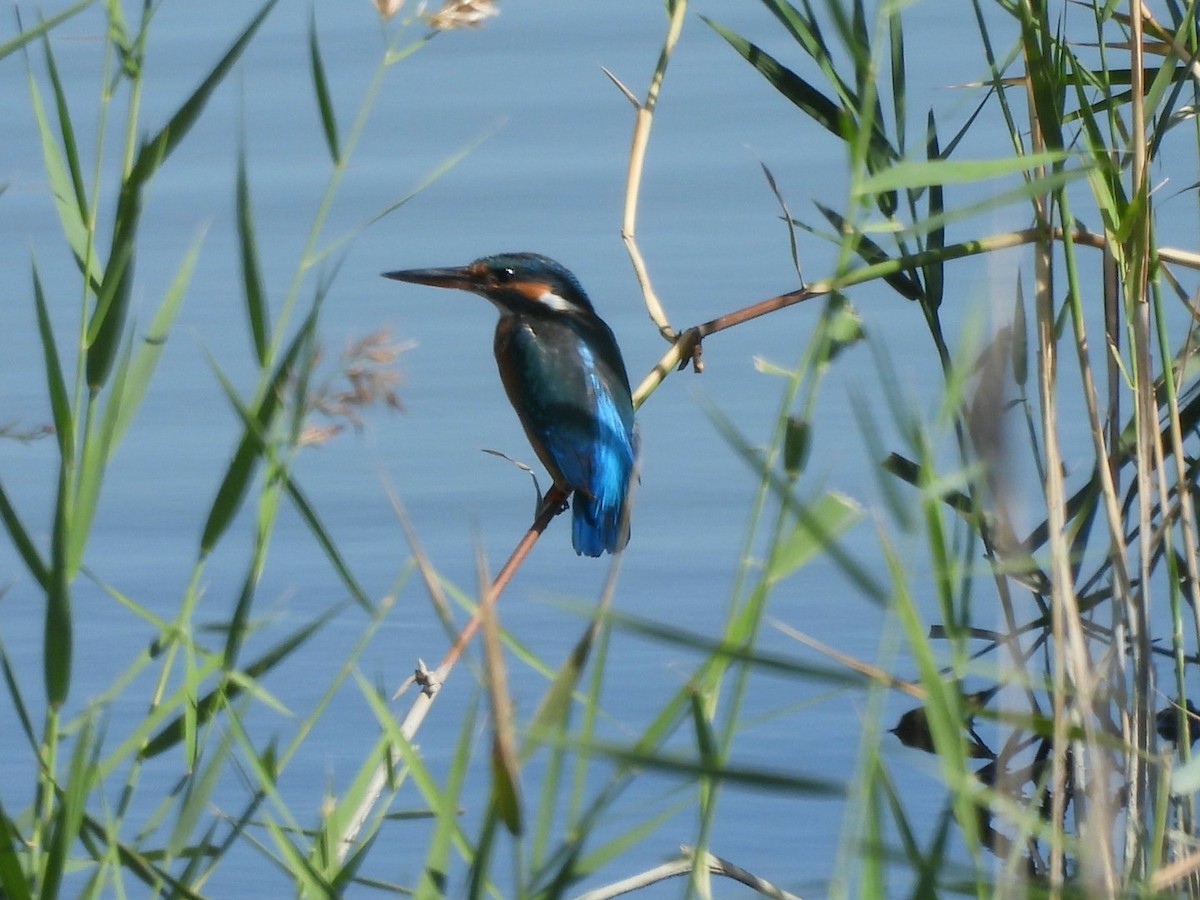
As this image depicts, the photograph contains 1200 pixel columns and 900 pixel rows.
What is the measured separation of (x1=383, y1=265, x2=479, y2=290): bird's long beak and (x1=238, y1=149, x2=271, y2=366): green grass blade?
4.60 ft

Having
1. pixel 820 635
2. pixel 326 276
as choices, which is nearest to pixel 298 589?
pixel 820 635

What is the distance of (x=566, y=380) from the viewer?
2.87 meters

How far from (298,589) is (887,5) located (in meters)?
1.91

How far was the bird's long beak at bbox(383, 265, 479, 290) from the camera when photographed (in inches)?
104

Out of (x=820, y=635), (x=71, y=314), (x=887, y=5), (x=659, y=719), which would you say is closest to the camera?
(x=659, y=719)

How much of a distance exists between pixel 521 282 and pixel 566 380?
20 cm

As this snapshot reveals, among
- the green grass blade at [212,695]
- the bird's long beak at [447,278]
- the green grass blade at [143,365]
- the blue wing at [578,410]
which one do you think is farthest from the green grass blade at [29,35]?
the blue wing at [578,410]

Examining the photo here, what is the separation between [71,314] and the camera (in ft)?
10.5

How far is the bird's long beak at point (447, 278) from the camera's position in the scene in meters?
2.64

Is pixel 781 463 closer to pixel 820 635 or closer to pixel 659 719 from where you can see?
pixel 659 719

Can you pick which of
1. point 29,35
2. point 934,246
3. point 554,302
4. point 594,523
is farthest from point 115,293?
point 554,302

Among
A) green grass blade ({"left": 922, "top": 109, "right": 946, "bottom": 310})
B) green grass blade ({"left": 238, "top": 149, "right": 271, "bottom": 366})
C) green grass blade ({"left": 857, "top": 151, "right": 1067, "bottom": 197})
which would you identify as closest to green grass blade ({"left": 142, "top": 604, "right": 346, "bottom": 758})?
green grass blade ({"left": 238, "top": 149, "right": 271, "bottom": 366})

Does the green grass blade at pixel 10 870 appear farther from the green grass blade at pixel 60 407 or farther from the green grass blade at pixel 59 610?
the green grass blade at pixel 60 407

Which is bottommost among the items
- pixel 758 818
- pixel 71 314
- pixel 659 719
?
pixel 758 818
